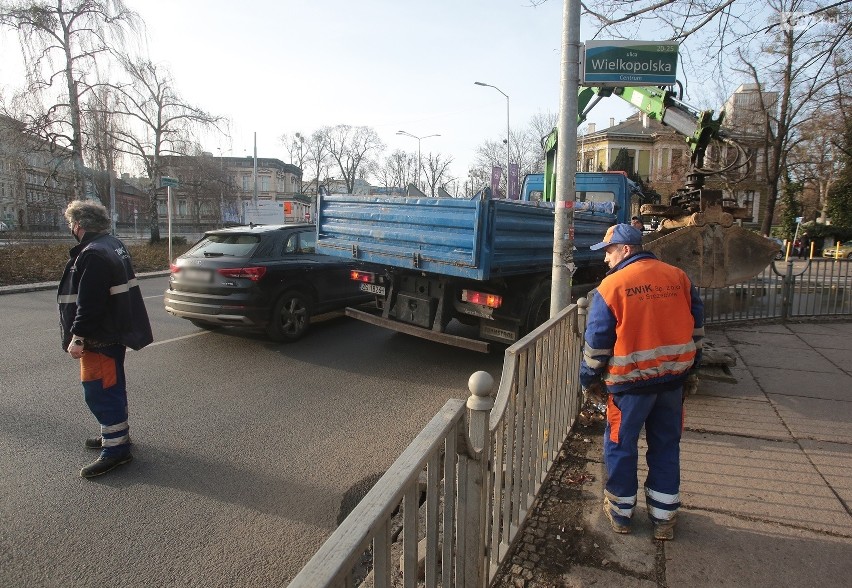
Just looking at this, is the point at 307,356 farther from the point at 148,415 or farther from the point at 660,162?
the point at 660,162

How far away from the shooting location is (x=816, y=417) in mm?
Answer: 4598

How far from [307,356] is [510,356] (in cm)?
456

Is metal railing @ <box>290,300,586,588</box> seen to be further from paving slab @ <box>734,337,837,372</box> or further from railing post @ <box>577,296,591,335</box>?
paving slab @ <box>734,337,837,372</box>

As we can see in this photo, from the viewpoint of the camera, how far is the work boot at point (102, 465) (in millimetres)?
3635

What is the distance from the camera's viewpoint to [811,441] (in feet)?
13.4

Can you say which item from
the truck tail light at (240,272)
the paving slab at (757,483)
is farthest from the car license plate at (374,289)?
the paving slab at (757,483)

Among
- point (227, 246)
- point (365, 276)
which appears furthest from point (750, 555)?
point (227, 246)

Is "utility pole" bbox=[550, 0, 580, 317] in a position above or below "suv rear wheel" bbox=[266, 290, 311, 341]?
above

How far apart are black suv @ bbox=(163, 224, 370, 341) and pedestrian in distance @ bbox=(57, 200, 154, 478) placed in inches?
111

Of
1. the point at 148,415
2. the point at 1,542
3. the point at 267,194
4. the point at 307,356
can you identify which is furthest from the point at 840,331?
the point at 267,194

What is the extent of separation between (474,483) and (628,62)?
4487 mm

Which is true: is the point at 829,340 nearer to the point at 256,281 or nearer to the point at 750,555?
the point at 750,555

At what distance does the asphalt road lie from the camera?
2828 millimetres

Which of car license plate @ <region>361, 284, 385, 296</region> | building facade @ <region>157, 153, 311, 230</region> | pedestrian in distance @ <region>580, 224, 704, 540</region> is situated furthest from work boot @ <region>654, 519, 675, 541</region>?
building facade @ <region>157, 153, 311, 230</region>
